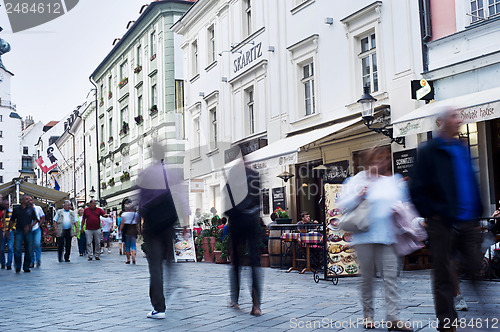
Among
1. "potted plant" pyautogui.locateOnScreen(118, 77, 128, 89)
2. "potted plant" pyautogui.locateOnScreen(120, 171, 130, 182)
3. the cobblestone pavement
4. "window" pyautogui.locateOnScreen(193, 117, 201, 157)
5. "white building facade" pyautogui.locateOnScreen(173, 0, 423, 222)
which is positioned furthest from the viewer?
"potted plant" pyautogui.locateOnScreen(118, 77, 128, 89)

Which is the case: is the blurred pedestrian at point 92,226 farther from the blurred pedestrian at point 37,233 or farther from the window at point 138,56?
the window at point 138,56

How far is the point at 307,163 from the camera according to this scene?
19875mm

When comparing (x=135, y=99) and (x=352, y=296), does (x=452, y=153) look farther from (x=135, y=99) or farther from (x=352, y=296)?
Answer: (x=135, y=99)

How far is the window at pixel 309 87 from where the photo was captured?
19.5 meters

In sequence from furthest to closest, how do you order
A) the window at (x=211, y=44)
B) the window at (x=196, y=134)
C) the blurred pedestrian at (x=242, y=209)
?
1. the window at (x=196, y=134)
2. the window at (x=211, y=44)
3. the blurred pedestrian at (x=242, y=209)

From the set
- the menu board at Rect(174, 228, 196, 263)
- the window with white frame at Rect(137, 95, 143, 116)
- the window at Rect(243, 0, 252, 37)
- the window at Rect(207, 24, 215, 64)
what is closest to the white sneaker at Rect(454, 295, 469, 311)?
the menu board at Rect(174, 228, 196, 263)

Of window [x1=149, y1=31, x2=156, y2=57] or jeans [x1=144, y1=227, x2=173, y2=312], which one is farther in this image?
window [x1=149, y1=31, x2=156, y2=57]

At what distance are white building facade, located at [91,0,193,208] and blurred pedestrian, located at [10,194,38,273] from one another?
1333 cm

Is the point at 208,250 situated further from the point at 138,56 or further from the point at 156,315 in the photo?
the point at 138,56

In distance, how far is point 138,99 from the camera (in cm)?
3841

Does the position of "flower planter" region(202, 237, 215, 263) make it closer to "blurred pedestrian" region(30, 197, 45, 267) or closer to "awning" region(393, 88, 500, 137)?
"blurred pedestrian" region(30, 197, 45, 267)

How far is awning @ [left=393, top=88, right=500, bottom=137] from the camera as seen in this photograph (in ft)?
36.9

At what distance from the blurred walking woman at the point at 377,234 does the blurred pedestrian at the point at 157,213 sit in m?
2.18

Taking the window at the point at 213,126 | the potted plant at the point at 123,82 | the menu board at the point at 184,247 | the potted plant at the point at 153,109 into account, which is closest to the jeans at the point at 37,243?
the menu board at the point at 184,247
